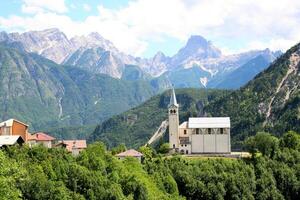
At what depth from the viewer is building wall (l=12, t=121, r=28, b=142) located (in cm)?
13750

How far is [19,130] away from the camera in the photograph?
138500mm

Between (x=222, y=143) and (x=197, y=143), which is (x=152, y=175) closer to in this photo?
(x=197, y=143)

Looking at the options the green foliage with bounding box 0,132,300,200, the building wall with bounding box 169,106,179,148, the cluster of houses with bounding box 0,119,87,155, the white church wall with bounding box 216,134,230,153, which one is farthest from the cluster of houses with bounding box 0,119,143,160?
the white church wall with bounding box 216,134,230,153

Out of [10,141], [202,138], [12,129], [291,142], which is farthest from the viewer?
[202,138]

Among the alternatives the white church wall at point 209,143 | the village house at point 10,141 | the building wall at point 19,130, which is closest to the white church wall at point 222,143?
the white church wall at point 209,143

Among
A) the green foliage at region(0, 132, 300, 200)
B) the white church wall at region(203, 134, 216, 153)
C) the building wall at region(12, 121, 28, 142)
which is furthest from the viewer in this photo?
the white church wall at region(203, 134, 216, 153)

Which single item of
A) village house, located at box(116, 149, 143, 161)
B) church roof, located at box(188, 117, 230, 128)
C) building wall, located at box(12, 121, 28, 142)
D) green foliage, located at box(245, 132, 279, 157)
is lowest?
village house, located at box(116, 149, 143, 161)

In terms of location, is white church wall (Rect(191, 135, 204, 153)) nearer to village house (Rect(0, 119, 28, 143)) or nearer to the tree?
the tree

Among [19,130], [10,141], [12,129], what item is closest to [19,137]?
[10,141]

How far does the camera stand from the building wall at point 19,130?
138 metres

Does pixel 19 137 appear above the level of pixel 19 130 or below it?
below

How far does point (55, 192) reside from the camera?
299 feet

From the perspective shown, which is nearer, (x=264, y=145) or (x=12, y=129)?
(x=12, y=129)

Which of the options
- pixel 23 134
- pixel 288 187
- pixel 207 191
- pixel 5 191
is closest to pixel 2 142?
pixel 23 134
